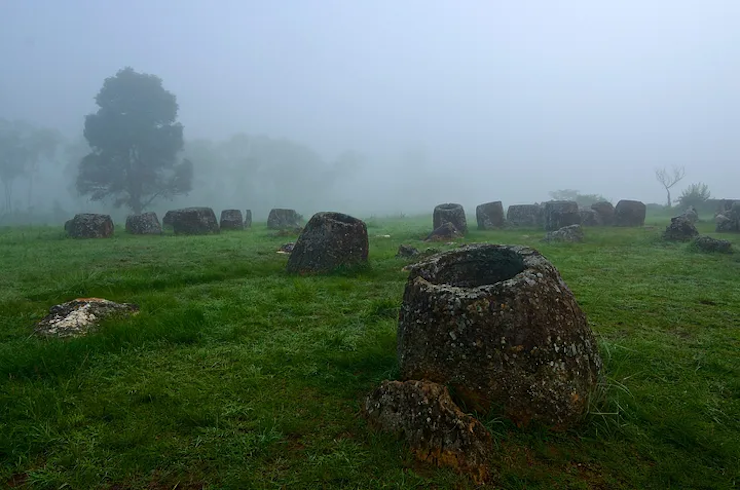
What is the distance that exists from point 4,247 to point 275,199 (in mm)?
59954

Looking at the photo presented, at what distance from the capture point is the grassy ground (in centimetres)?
285

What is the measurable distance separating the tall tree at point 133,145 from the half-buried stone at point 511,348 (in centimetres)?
4310

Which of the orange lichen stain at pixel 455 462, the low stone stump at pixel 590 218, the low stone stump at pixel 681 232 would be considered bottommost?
the orange lichen stain at pixel 455 462

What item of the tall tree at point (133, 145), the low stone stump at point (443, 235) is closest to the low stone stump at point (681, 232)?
the low stone stump at point (443, 235)

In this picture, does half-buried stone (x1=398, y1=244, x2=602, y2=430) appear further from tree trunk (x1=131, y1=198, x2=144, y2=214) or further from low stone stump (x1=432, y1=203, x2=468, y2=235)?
tree trunk (x1=131, y1=198, x2=144, y2=214)

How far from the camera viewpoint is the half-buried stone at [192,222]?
1997cm

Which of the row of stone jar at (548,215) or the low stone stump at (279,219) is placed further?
the low stone stump at (279,219)

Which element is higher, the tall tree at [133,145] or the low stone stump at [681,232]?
the tall tree at [133,145]

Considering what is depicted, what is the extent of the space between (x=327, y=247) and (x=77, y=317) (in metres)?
5.12

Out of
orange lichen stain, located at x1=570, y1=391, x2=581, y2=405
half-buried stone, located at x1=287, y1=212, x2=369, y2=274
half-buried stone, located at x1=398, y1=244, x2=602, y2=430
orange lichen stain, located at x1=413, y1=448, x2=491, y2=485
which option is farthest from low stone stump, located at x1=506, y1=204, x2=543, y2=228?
orange lichen stain, located at x1=413, y1=448, x2=491, y2=485

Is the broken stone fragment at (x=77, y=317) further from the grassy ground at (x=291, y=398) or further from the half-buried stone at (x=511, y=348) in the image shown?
the half-buried stone at (x=511, y=348)

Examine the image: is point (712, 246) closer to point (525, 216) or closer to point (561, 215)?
point (561, 215)

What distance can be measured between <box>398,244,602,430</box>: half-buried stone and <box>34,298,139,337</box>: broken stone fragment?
3.86 meters

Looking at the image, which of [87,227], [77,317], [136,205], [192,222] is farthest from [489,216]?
[136,205]
